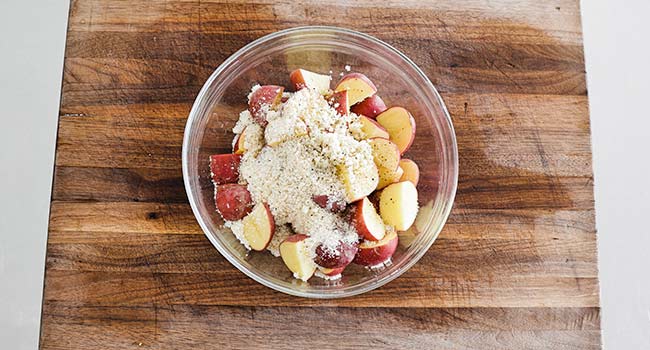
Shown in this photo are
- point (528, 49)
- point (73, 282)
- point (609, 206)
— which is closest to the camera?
point (73, 282)

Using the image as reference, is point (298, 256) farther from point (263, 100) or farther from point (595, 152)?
point (595, 152)

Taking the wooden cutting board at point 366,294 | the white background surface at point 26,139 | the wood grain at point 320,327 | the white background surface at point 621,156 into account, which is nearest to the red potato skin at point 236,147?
the wooden cutting board at point 366,294

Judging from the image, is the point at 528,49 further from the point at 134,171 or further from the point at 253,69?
the point at 134,171

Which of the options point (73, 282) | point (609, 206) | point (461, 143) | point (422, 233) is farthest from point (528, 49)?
point (73, 282)

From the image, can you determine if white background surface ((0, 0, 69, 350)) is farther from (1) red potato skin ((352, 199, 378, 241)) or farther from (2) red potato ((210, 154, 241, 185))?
(1) red potato skin ((352, 199, 378, 241))

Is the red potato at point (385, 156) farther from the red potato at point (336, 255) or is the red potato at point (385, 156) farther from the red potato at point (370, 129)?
the red potato at point (336, 255)

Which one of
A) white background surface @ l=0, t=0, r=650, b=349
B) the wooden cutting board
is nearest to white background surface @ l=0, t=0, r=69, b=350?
white background surface @ l=0, t=0, r=650, b=349
